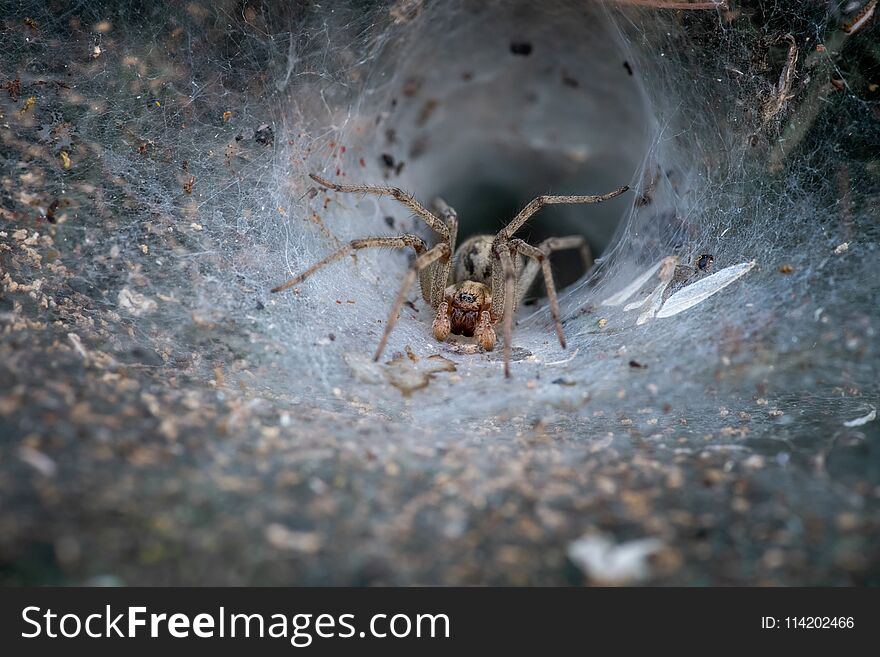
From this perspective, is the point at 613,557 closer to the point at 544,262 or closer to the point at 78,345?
the point at 544,262

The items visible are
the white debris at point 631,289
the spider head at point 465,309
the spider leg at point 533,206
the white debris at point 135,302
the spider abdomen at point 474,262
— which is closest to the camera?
the white debris at point 135,302

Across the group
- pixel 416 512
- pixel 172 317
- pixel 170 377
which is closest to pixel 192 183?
pixel 172 317

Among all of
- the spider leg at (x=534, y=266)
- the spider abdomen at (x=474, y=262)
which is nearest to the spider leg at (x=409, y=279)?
the spider abdomen at (x=474, y=262)

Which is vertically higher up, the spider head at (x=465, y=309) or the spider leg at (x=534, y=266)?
the spider leg at (x=534, y=266)

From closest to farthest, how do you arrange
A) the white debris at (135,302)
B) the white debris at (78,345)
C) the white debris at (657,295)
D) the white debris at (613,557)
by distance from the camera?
the white debris at (613,557)
the white debris at (78,345)
the white debris at (135,302)
the white debris at (657,295)

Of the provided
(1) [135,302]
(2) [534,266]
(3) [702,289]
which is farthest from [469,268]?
(1) [135,302]

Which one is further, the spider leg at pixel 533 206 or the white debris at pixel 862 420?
the spider leg at pixel 533 206

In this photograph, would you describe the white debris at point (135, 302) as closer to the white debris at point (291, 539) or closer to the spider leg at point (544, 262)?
the white debris at point (291, 539)
